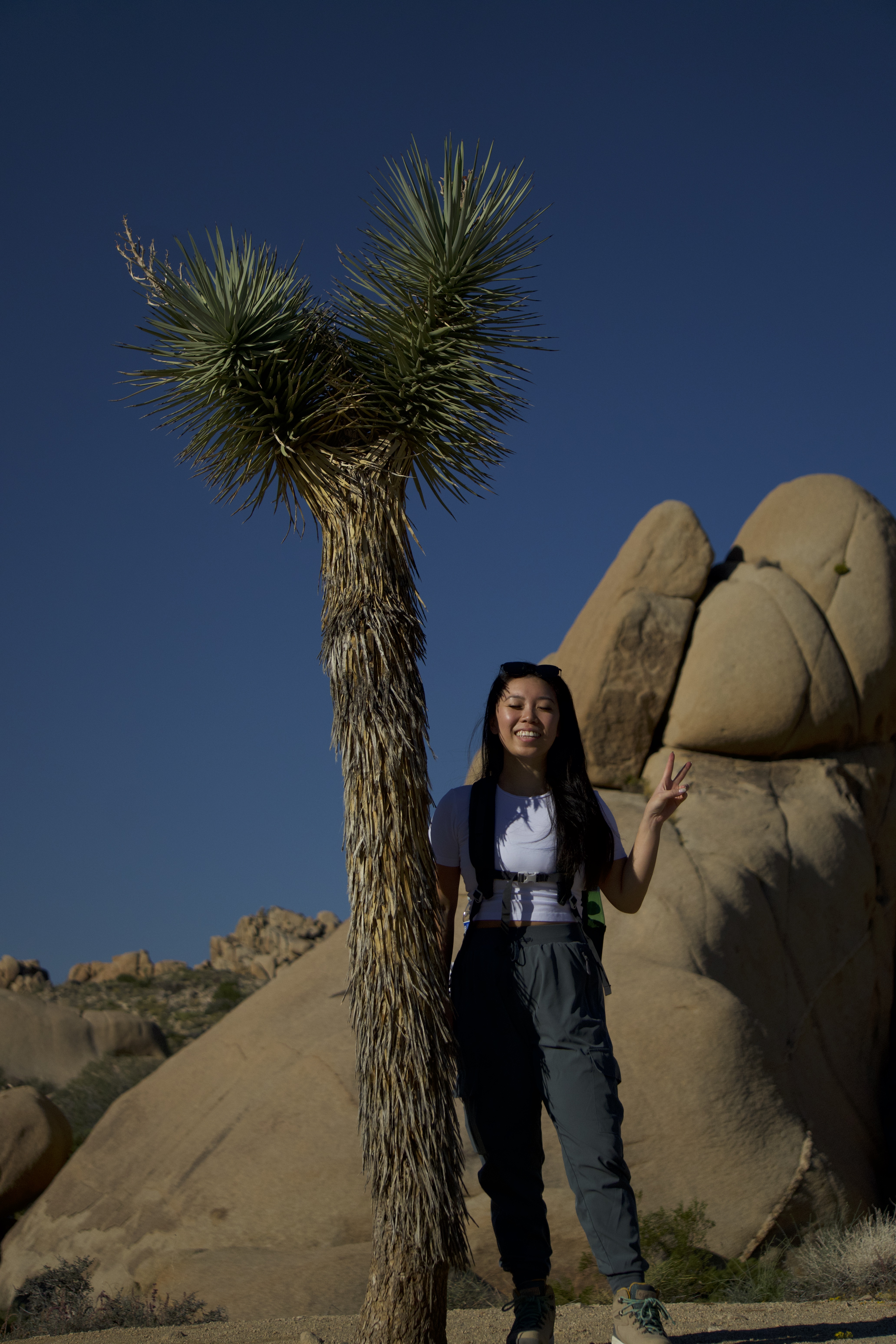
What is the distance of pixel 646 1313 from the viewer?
3369 mm

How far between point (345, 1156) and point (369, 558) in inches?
236

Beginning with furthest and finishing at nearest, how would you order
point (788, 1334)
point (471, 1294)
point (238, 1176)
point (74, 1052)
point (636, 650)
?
point (74, 1052) < point (636, 650) < point (238, 1176) < point (471, 1294) < point (788, 1334)

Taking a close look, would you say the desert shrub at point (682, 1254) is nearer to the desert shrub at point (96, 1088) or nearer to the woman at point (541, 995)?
the woman at point (541, 995)

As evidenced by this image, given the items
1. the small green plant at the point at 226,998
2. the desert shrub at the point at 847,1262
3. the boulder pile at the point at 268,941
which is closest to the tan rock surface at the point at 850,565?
the desert shrub at the point at 847,1262

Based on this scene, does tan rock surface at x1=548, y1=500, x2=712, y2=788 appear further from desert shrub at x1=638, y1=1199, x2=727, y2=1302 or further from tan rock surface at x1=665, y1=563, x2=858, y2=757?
desert shrub at x1=638, y1=1199, x2=727, y2=1302

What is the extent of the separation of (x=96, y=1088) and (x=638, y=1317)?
38.6 ft

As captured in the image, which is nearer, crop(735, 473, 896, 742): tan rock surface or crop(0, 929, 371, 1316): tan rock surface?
crop(0, 929, 371, 1316): tan rock surface

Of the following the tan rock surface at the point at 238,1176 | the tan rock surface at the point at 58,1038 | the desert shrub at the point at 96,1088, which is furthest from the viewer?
the tan rock surface at the point at 58,1038

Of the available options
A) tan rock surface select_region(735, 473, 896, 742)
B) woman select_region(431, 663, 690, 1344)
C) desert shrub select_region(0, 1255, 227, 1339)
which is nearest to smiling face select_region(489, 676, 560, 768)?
woman select_region(431, 663, 690, 1344)

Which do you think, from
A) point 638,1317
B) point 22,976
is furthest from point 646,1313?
point 22,976

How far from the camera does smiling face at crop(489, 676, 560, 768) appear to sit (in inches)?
162

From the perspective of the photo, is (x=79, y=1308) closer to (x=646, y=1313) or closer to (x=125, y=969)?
(x=646, y=1313)

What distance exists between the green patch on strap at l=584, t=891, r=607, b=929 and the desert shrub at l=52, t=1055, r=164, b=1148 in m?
10.3

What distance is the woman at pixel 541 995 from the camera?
355 centimetres
